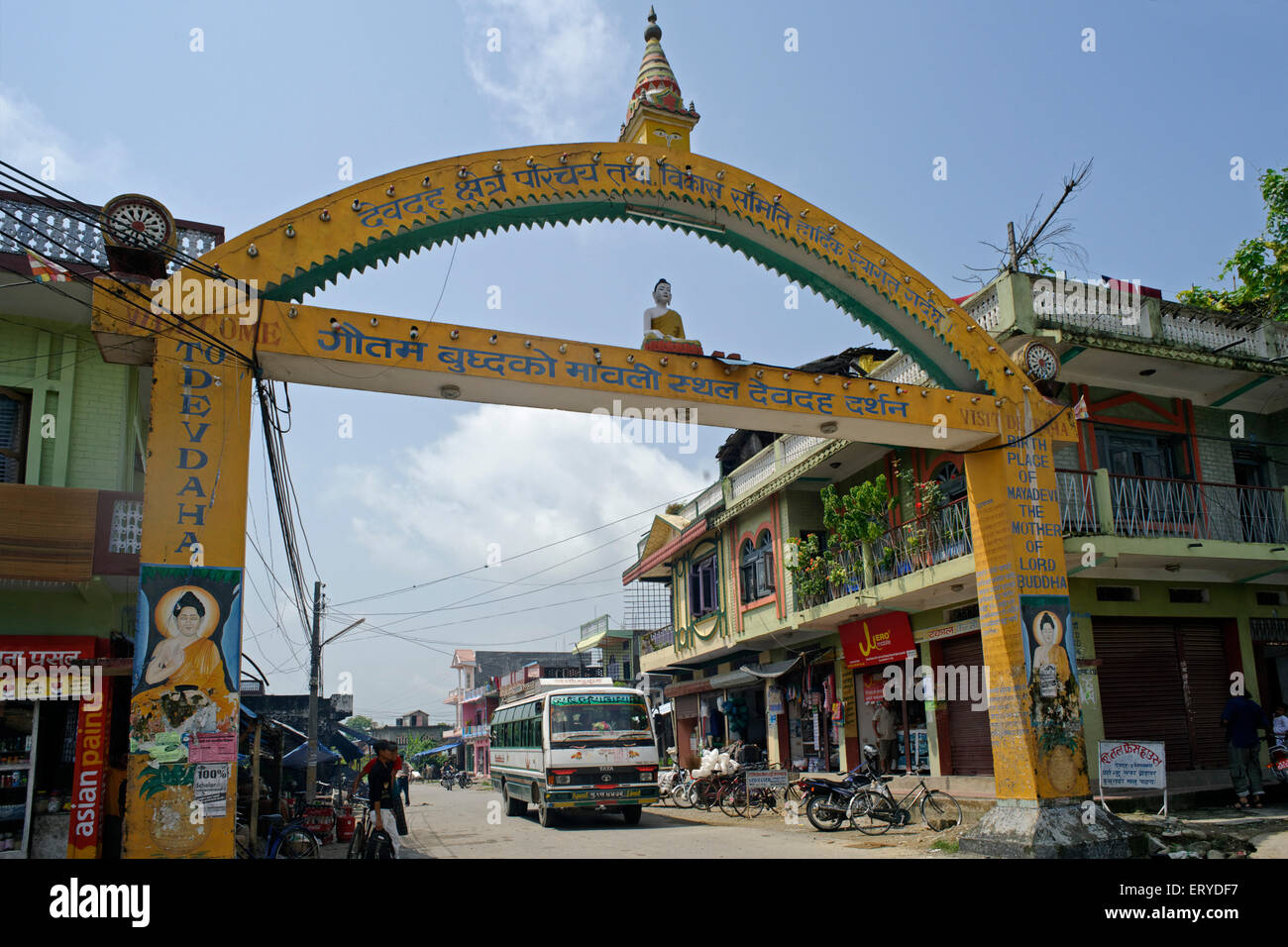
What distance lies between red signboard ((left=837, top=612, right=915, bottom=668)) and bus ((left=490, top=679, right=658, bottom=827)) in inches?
175

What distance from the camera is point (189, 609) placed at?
A: 7.95 metres

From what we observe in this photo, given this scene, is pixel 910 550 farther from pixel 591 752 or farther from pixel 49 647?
pixel 49 647

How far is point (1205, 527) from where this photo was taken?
15.8m

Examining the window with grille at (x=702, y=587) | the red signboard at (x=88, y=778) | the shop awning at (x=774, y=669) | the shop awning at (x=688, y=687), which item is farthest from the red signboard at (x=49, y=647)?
the shop awning at (x=688, y=687)

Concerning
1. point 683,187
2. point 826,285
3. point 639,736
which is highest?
point 683,187

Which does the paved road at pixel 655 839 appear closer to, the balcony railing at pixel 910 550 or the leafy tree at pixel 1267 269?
the balcony railing at pixel 910 550

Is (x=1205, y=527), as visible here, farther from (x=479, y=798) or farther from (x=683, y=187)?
(x=479, y=798)

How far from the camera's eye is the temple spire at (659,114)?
1108cm

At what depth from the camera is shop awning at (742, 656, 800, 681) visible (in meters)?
21.1

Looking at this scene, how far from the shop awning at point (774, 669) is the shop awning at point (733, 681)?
0.73ft

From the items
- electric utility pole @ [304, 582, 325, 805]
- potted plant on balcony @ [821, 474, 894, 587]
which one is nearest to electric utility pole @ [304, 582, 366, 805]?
electric utility pole @ [304, 582, 325, 805]

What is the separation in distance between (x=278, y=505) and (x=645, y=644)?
2115 cm
